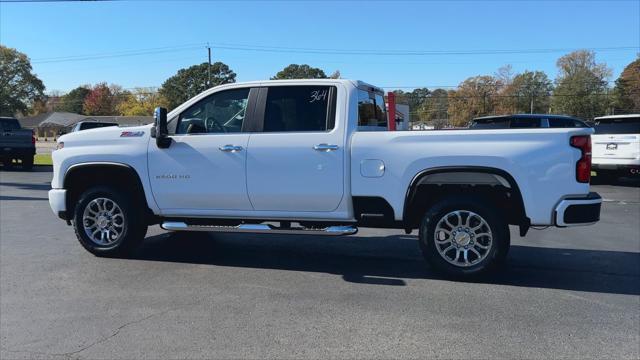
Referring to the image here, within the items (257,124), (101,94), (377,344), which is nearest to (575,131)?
(377,344)

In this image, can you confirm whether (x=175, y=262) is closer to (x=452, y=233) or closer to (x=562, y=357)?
(x=452, y=233)

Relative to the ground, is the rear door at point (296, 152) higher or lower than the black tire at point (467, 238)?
higher

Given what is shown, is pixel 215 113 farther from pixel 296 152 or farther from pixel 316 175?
pixel 316 175

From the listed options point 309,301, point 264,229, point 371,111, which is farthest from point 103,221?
point 371,111

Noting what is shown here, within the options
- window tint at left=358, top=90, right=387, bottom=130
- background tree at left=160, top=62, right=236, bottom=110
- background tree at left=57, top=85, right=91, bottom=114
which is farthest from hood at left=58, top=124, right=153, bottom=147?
background tree at left=57, top=85, right=91, bottom=114

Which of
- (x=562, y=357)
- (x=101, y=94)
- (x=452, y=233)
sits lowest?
(x=562, y=357)

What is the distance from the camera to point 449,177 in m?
5.50

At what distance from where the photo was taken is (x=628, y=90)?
7506cm

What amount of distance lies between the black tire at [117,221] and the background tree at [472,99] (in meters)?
76.8

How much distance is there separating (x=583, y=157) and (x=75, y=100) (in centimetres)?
15035

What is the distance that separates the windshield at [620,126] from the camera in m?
14.1

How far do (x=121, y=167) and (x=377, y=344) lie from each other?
404 cm

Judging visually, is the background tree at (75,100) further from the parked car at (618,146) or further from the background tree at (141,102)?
the parked car at (618,146)

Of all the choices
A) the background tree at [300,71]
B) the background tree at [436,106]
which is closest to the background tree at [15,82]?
the background tree at [300,71]
